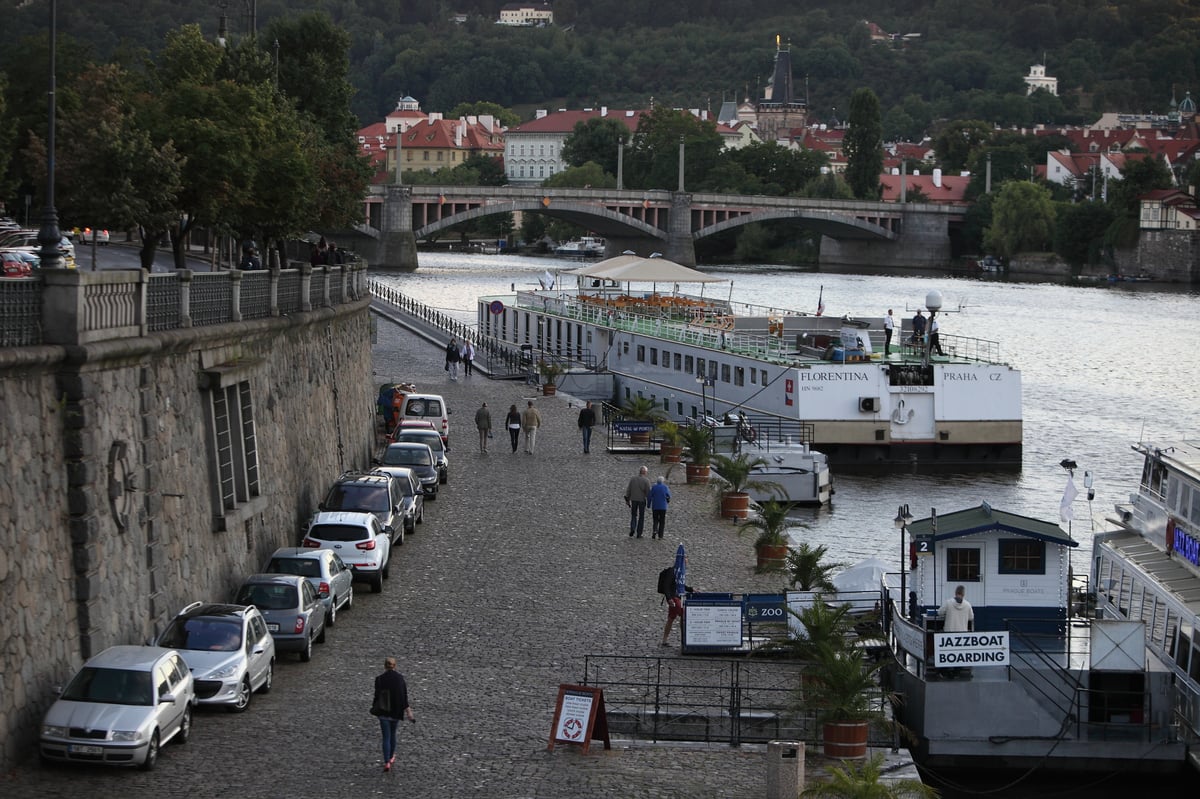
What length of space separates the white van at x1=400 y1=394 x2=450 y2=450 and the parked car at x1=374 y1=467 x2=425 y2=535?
9.05 m

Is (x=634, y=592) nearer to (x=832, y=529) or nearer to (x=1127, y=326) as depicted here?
(x=832, y=529)

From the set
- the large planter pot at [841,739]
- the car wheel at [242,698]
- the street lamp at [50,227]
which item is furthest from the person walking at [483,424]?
the large planter pot at [841,739]

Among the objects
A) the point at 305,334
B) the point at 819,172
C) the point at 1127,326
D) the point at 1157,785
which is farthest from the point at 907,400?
the point at 819,172

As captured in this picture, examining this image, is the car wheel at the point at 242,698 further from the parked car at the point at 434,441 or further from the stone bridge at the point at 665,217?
the stone bridge at the point at 665,217

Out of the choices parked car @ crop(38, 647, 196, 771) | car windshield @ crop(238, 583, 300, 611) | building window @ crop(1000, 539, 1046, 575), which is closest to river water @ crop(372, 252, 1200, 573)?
building window @ crop(1000, 539, 1046, 575)

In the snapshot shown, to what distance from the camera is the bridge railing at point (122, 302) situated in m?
19.1

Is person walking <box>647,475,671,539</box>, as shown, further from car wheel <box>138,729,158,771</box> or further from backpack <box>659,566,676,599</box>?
car wheel <box>138,729,158,771</box>

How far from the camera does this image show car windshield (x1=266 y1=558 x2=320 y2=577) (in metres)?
24.8

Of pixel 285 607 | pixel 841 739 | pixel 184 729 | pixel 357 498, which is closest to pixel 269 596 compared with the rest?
pixel 285 607

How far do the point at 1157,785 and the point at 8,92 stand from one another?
133 ft

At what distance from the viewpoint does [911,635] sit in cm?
2303

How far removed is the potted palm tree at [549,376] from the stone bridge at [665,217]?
233 ft

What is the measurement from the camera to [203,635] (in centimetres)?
2050

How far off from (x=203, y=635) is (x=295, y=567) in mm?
4400
